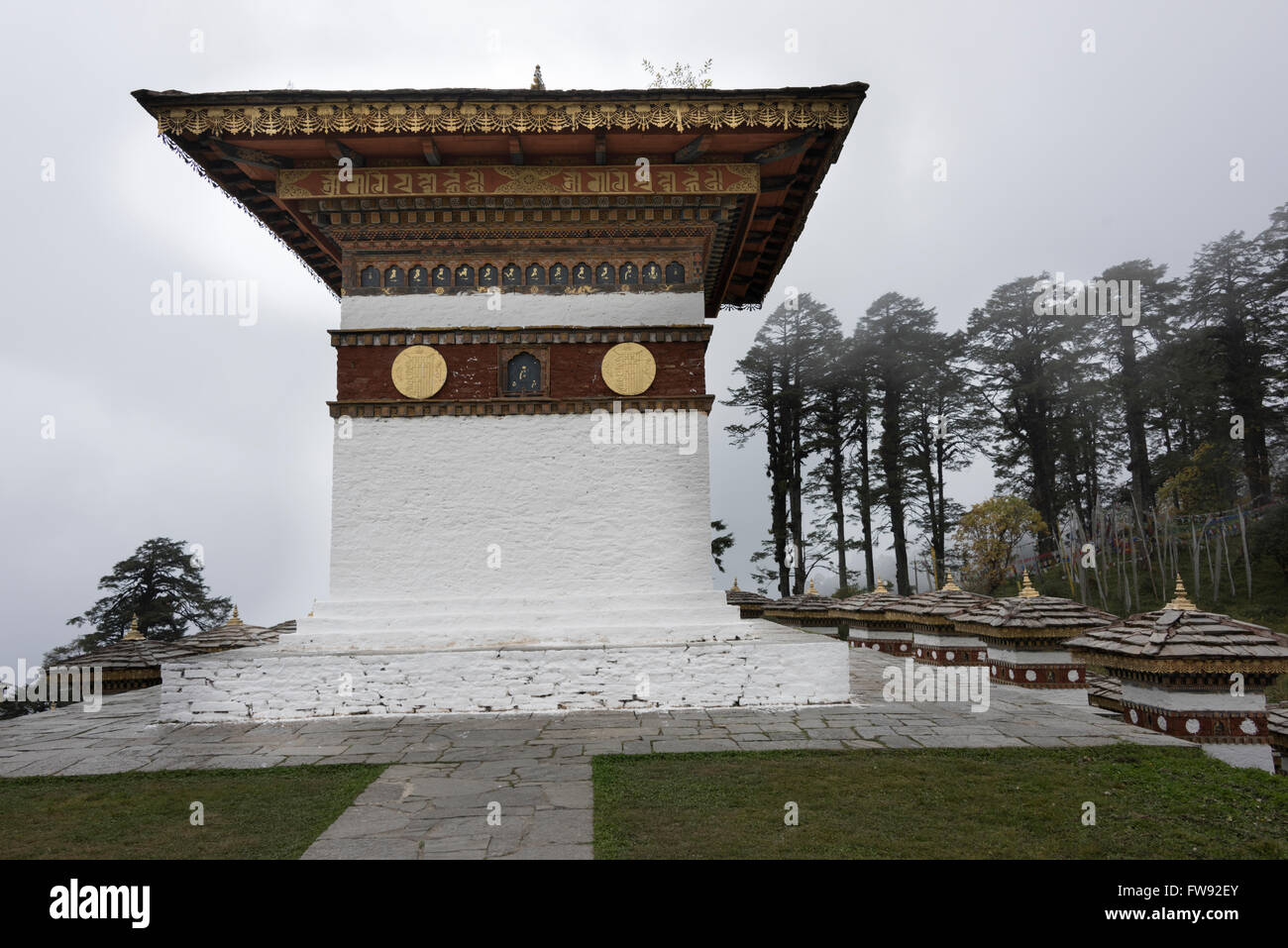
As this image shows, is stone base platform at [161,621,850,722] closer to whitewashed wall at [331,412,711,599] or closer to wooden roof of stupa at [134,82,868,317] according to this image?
whitewashed wall at [331,412,711,599]

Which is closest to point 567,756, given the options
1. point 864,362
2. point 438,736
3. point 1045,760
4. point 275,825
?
point 438,736

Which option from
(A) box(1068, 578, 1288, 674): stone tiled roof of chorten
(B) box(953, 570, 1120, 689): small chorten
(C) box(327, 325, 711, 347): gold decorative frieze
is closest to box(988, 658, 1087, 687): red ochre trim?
(B) box(953, 570, 1120, 689): small chorten

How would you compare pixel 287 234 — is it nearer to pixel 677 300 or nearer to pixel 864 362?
pixel 677 300

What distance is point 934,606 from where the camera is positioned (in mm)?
11008

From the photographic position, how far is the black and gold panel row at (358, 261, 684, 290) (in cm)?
905

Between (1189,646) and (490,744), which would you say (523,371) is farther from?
(1189,646)

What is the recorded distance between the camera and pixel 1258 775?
4.84 metres

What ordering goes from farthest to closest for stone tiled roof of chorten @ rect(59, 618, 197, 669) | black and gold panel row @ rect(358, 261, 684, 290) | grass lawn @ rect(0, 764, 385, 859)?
1. stone tiled roof of chorten @ rect(59, 618, 197, 669)
2. black and gold panel row @ rect(358, 261, 684, 290)
3. grass lawn @ rect(0, 764, 385, 859)

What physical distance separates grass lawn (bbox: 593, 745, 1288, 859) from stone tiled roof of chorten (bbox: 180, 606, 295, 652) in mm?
7167

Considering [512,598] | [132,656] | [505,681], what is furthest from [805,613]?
[132,656]

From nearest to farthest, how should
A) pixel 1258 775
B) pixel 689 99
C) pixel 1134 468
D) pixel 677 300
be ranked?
pixel 1258 775
pixel 689 99
pixel 677 300
pixel 1134 468

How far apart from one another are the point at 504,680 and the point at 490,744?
1.36m

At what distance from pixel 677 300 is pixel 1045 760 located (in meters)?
6.12

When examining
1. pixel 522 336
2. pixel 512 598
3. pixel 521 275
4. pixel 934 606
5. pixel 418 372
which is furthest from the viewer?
pixel 934 606
